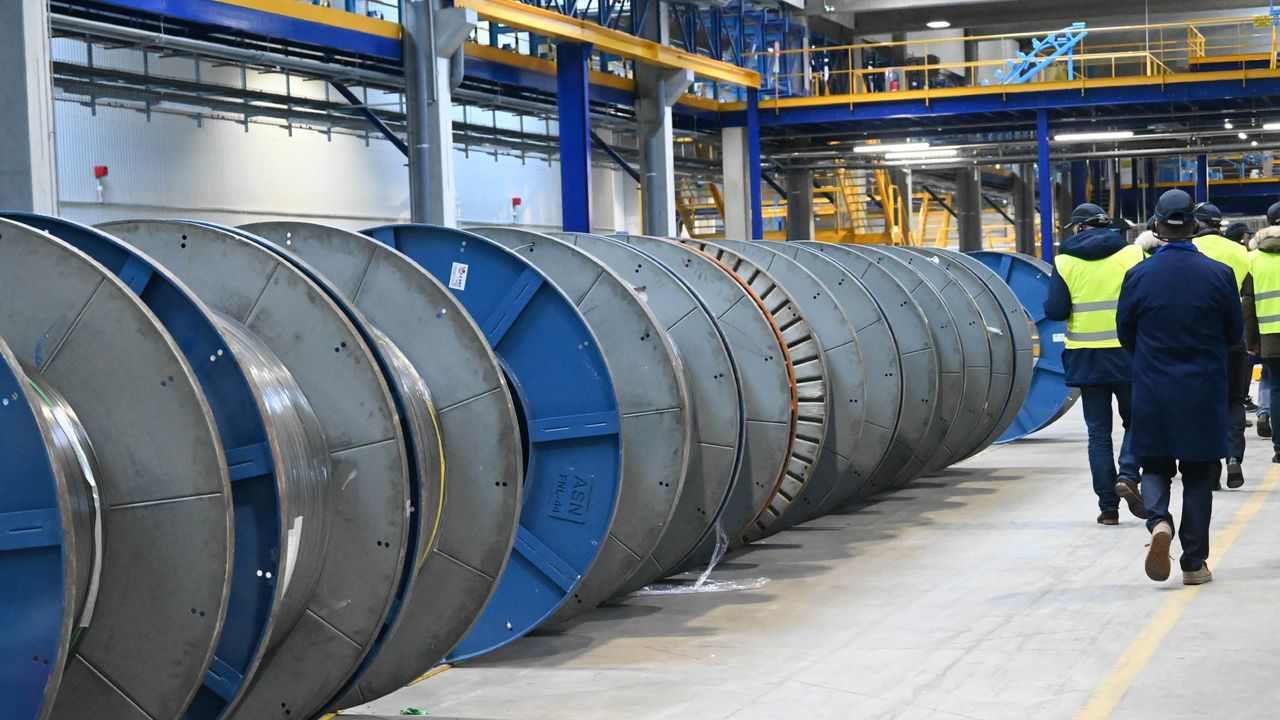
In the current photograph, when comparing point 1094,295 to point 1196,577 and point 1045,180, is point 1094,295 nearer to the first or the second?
point 1196,577

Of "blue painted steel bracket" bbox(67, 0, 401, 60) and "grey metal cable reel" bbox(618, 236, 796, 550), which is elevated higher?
"blue painted steel bracket" bbox(67, 0, 401, 60)

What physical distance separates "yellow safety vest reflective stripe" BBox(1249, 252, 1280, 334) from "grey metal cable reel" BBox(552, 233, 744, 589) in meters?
4.78

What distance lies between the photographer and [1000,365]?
12242 millimetres

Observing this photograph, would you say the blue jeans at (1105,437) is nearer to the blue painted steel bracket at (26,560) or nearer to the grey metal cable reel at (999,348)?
the grey metal cable reel at (999,348)

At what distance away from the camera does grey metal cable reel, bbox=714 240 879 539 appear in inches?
365

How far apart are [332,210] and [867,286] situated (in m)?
11.6

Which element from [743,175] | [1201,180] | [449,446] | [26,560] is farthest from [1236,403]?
[1201,180]

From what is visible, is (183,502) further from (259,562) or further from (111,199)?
(111,199)

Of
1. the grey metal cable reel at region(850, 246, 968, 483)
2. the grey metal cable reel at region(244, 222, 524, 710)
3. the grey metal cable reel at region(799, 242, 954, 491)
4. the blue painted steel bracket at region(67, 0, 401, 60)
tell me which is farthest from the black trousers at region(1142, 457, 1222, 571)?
the blue painted steel bracket at region(67, 0, 401, 60)

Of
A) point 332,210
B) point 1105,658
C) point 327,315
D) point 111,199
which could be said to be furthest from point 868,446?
point 332,210

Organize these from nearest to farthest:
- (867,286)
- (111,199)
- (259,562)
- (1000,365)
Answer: (259,562) < (867,286) < (1000,365) < (111,199)

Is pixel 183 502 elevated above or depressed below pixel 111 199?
below

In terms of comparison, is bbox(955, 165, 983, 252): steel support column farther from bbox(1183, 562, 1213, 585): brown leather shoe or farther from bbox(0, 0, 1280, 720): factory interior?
bbox(1183, 562, 1213, 585): brown leather shoe

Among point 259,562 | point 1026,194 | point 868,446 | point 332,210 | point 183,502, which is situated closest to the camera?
point 183,502
